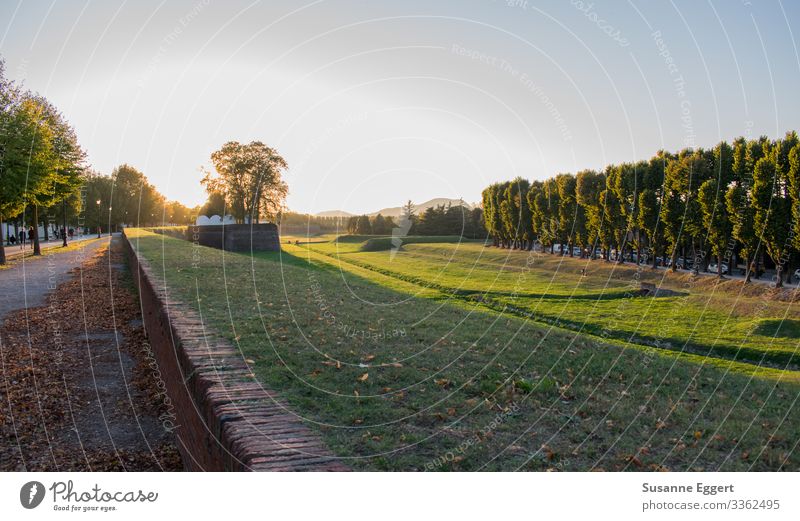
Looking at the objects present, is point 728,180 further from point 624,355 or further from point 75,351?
point 75,351

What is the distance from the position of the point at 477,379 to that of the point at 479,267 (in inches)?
1582

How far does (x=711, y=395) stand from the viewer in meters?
6.96

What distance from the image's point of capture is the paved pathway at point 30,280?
19.0 meters

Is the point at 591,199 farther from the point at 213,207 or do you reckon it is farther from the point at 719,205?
the point at 213,207

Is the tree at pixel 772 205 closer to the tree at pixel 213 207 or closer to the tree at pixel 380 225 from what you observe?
the tree at pixel 380 225

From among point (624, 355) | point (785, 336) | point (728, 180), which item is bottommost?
point (785, 336)

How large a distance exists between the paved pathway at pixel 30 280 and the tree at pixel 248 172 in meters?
23.9

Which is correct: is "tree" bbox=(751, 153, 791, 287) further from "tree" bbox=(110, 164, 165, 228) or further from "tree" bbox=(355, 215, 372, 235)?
"tree" bbox=(110, 164, 165, 228)

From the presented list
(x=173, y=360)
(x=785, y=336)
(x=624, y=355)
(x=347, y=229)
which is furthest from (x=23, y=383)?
(x=347, y=229)

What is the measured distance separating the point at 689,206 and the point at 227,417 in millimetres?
40100

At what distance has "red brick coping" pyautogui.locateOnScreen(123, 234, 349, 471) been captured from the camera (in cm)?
390

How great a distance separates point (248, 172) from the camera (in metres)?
59.6

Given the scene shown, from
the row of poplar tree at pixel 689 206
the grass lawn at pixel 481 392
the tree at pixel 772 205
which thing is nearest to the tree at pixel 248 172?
the row of poplar tree at pixel 689 206
